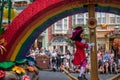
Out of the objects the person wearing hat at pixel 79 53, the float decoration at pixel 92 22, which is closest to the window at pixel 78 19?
the person wearing hat at pixel 79 53

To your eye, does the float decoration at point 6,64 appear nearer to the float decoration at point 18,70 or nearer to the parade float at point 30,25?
the parade float at point 30,25

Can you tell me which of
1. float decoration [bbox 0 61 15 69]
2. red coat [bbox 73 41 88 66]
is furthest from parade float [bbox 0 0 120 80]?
red coat [bbox 73 41 88 66]

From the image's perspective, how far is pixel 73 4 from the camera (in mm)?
11117

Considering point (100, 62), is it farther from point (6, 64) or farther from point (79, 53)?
point (6, 64)

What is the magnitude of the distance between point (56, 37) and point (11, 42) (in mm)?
26563

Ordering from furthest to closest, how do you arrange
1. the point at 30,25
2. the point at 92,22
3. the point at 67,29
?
the point at 67,29 → the point at 30,25 → the point at 92,22

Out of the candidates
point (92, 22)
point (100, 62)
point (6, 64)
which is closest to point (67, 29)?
point (100, 62)

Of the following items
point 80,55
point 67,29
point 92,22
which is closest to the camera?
point 92,22

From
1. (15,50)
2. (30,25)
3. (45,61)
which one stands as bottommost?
(45,61)

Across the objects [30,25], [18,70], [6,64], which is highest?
[30,25]

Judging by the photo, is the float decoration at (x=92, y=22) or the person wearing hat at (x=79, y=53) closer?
the float decoration at (x=92, y=22)

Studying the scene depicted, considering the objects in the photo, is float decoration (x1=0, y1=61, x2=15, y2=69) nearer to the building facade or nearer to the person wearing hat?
the person wearing hat

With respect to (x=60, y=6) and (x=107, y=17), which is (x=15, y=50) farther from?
(x=107, y=17)

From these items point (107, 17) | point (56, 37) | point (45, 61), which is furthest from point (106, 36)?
point (45, 61)
